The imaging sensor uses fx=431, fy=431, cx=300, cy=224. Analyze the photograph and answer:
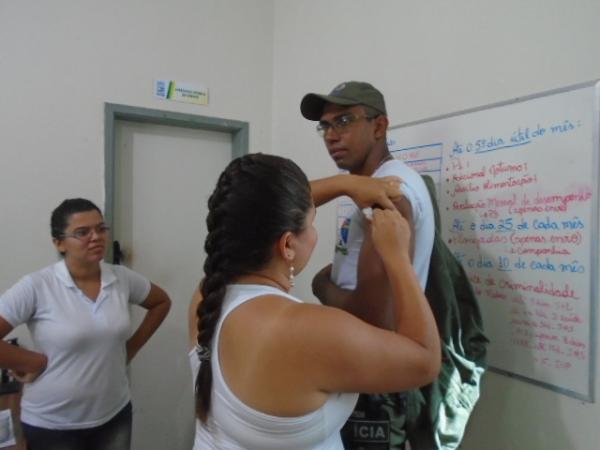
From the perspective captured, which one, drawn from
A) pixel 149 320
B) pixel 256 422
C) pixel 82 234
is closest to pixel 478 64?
pixel 256 422

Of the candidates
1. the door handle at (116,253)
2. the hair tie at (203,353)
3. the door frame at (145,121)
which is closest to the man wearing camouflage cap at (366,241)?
the hair tie at (203,353)

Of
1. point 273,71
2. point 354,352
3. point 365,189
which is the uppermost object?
point 273,71

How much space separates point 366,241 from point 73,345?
1220mm

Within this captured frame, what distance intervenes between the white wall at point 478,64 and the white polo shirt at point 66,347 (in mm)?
1168

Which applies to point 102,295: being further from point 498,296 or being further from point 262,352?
point 498,296

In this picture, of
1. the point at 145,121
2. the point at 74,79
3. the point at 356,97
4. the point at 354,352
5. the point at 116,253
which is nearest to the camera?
the point at 354,352

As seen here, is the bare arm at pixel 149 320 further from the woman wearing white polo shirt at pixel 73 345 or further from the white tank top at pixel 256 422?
the white tank top at pixel 256 422

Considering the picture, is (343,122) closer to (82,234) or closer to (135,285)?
(82,234)

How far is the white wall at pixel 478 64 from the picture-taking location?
4.08 feet

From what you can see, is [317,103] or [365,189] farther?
[317,103]

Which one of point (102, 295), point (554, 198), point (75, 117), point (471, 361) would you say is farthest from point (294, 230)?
point (75, 117)

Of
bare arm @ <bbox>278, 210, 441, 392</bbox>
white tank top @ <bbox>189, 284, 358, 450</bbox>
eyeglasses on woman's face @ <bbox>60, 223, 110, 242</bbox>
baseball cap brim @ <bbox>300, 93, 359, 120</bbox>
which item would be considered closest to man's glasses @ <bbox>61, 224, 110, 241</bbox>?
eyeglasses on woman's face @ <bbox>60, 223, 110, 242</bbox>

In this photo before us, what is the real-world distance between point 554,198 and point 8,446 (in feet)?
6.57

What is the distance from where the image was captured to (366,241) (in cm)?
100
